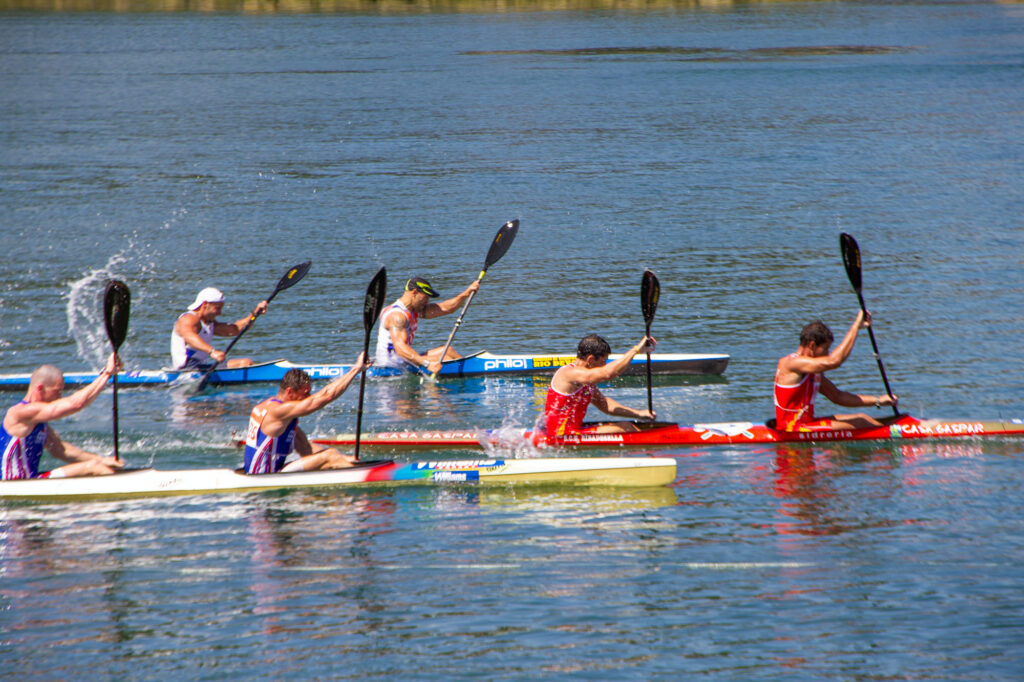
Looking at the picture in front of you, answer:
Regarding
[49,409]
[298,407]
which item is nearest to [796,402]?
[298,407]

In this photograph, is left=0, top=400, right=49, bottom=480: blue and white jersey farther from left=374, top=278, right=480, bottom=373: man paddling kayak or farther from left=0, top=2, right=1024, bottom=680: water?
left=374, top=278, right=480, bottom=373: man paddling kayak

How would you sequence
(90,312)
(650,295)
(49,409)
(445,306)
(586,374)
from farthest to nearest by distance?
(90,312) < (445,306) < (650,295) < (586,374) < (49,409)

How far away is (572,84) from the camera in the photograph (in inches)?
2099

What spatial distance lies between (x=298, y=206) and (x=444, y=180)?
5.18 metres

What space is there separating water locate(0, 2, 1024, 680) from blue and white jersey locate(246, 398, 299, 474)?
0.46m

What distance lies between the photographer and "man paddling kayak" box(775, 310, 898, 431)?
13.7 meters

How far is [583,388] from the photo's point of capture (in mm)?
13844

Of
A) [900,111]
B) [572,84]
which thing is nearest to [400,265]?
[900,111]

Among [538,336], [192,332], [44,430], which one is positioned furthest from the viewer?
[538,336]

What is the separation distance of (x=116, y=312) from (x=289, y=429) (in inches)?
102

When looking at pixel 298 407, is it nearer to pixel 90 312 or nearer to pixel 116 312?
pixel 116 312

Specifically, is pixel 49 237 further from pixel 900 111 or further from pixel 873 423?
pixel 900 111

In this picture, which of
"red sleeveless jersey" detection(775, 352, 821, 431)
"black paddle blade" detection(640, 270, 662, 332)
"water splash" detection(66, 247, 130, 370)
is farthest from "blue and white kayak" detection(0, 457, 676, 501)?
"water splash" detection(66, 247, 130, 370)

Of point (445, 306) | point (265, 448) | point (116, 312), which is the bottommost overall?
point (265, 448)
